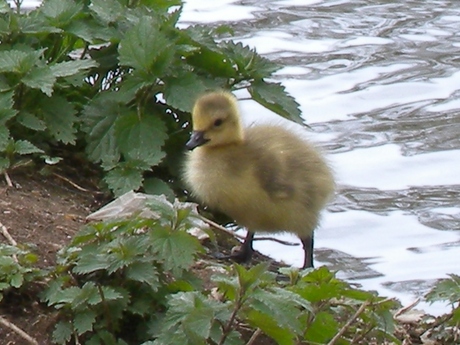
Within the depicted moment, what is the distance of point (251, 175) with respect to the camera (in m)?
4.86

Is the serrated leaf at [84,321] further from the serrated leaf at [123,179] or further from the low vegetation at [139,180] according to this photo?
the serrated leaf at [123,179]

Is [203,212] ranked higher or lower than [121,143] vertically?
lower

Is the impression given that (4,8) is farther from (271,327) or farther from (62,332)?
(271,327)

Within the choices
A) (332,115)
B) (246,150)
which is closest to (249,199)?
(246,150)

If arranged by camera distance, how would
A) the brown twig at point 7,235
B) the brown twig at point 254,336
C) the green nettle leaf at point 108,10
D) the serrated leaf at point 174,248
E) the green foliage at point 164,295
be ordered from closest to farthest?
1. the green foliage at point 164,295
2. the brown twig at point 254,336
3. the serrated leaf at point 174,248
4. the brown twig at point 7,235
5. the green nettle leaf at point 108,10

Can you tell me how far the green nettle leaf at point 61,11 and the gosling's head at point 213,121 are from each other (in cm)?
76

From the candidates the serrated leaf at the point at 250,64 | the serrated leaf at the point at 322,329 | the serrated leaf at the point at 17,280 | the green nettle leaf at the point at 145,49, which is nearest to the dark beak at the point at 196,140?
the green nettle leaf at the point at 145,49

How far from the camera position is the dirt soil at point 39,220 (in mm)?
3809

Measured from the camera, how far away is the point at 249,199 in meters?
4.82

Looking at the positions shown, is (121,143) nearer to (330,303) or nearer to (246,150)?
(246,150)

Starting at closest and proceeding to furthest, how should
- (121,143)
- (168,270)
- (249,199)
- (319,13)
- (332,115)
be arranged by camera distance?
(168,270) → (249,199) → (121,143) → (332,115) → (319,13)

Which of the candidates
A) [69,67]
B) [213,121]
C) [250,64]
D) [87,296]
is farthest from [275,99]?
[87,296]

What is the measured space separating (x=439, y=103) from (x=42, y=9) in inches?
123

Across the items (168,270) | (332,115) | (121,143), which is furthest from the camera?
(332,115)
